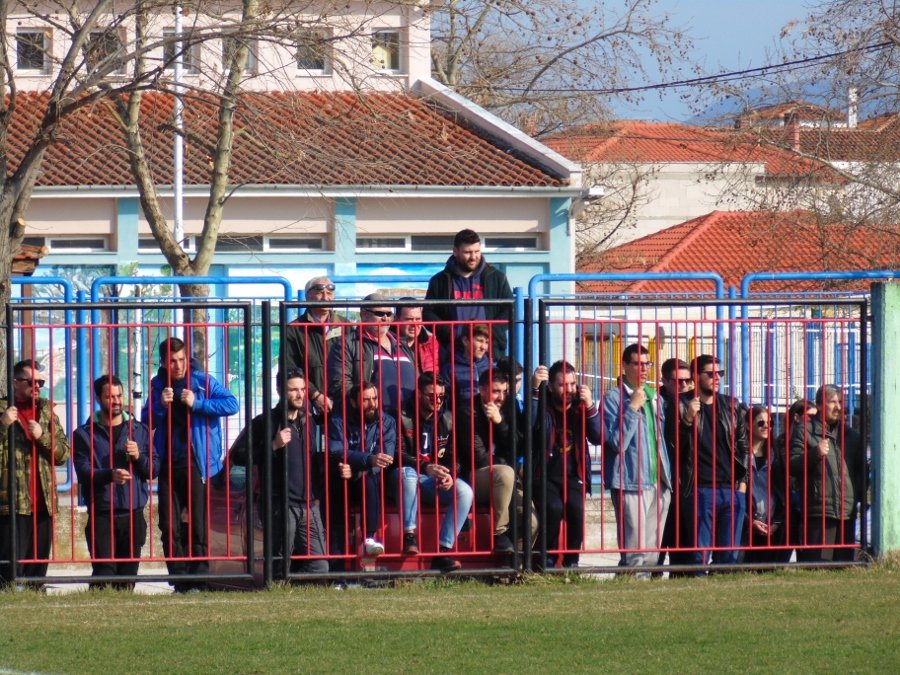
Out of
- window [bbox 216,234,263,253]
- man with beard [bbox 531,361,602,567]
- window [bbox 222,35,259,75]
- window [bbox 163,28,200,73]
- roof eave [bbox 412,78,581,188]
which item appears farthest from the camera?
roof eave [bbox 412,78,581,188]

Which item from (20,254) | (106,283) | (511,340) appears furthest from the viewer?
(20,254)

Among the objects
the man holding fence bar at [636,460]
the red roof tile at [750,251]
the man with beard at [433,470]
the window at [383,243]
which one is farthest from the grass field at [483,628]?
the window at [383,243]

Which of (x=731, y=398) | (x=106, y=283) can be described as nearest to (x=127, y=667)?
(x=731, y=398)

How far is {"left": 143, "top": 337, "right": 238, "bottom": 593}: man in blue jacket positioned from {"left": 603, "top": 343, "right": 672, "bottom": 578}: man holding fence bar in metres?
2.55

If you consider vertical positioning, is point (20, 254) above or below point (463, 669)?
above

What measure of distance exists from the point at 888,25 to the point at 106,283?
1444 cm

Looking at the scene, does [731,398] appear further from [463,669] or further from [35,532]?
[35,532]

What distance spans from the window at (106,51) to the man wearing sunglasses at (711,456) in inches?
203

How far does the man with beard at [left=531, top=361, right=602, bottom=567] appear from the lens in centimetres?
937

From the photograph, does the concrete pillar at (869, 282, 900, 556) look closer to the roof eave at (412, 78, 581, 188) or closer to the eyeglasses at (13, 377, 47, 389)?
the eyeglasses at (13, 377, 47, 389)

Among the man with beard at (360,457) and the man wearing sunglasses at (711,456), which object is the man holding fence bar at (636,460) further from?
the man with beard at (360,457)

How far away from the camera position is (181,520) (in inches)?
370

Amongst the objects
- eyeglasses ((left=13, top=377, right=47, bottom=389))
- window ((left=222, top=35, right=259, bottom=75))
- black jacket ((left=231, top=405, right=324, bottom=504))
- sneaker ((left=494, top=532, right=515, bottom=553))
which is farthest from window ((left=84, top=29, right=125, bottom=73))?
sneaker ((left=494, top=532, right=515, bottom=553))

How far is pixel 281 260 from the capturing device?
1112 inches
